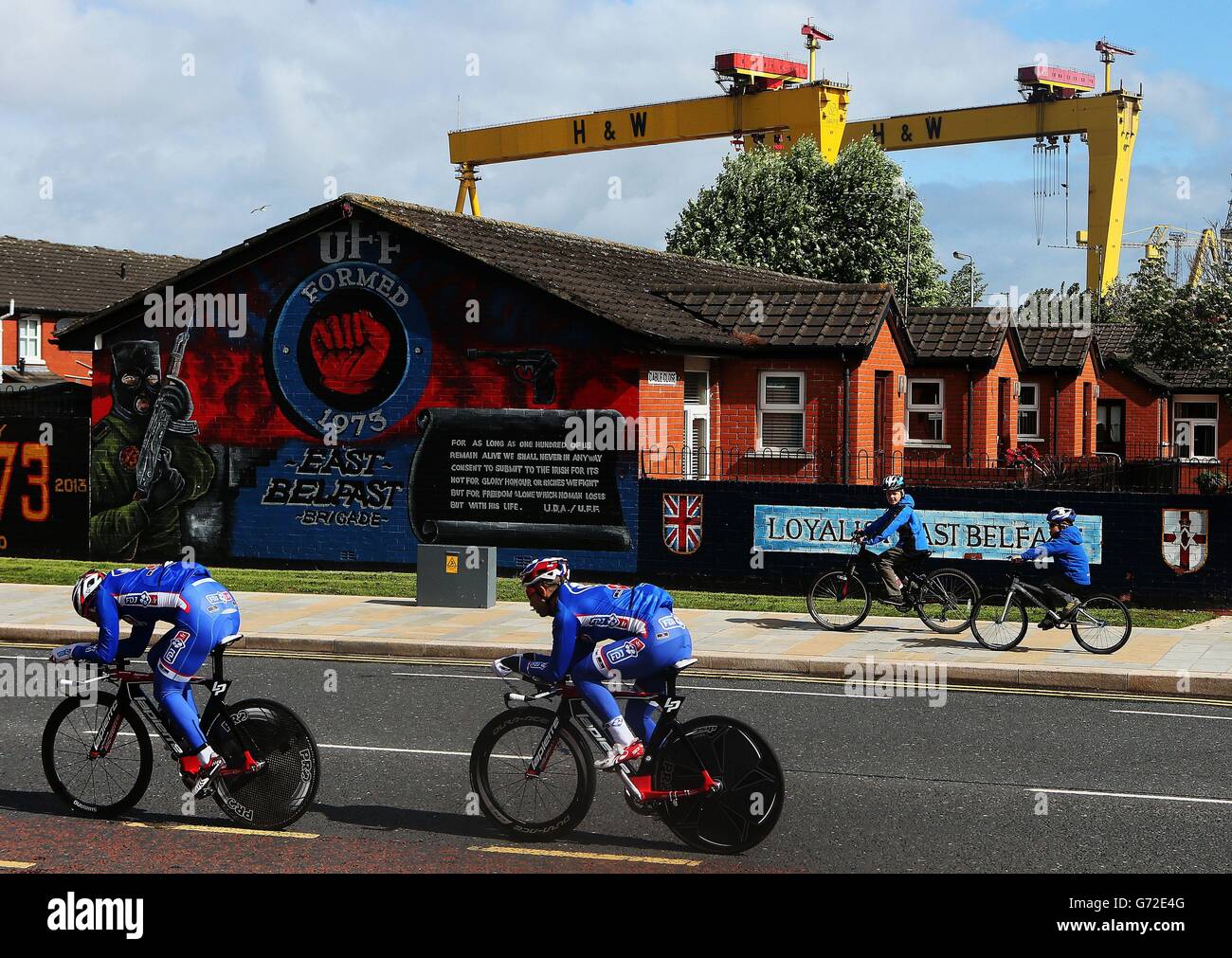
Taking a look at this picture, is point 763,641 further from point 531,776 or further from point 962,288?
point 962,288

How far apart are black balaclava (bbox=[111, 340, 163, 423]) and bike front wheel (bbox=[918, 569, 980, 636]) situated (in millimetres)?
14123

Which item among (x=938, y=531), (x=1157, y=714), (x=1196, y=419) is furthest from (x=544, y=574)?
(x=1196, y=419)

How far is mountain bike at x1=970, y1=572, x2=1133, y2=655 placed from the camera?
16.1m

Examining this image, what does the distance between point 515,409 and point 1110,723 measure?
42.3ft

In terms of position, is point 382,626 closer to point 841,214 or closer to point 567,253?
point 567,253

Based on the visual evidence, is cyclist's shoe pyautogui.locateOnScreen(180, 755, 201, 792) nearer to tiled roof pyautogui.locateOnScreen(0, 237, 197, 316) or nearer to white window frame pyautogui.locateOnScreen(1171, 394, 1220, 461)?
white window frame pyautogui.locateOnScreen(1171, 394, 1220, 461)

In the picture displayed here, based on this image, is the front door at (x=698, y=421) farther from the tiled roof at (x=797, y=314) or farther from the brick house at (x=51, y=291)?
the brick house at (x=51, y=291)

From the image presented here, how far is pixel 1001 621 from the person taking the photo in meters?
16.4

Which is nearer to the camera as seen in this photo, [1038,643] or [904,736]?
[904,736]

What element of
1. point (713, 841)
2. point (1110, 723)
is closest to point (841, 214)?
point (1110, 723)

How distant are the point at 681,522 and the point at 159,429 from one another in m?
9.38

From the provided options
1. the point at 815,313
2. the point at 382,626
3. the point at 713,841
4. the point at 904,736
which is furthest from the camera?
the point at 815,313

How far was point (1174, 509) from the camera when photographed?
64.4 ft

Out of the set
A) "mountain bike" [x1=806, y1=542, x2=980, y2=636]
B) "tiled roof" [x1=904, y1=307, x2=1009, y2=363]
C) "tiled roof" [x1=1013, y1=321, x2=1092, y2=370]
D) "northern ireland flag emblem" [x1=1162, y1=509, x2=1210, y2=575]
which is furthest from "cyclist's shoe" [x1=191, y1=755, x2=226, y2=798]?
"tiled roof" [x1=1013, y1=321, x2=1092, y2=370]
